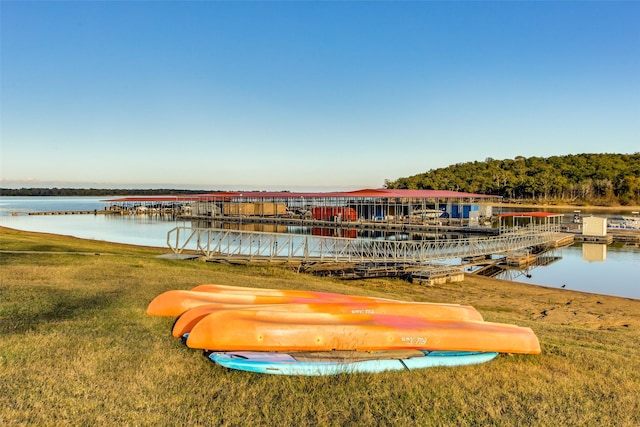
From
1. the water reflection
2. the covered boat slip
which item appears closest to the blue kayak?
the water reflection

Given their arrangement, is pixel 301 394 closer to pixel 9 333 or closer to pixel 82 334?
pixel 82 334

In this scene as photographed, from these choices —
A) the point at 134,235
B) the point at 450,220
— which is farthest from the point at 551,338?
the point at 450,220

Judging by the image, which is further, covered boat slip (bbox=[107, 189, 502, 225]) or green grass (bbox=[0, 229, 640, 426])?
covered boat slip (bbox=[107, 189, 502, 225])

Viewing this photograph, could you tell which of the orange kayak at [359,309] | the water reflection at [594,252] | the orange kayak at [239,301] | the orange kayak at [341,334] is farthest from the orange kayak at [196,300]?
the water reflection at [594,252]

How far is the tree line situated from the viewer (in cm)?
9456

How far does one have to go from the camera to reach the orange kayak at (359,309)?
6613mm

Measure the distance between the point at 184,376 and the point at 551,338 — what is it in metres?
6.85

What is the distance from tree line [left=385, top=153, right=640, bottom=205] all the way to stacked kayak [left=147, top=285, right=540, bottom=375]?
10197 cm

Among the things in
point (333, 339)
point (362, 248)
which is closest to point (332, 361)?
point (333, 339)

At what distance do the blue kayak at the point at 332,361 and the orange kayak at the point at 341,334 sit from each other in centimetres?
10

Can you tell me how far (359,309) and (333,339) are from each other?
1386mm

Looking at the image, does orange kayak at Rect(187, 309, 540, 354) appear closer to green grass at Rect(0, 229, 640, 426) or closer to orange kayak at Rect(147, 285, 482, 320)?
green grass at Rect(0, 229, 640, 426)

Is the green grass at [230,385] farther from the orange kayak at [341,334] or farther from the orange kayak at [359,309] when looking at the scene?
the orange kayak at [359,309]

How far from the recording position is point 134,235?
43.4m
